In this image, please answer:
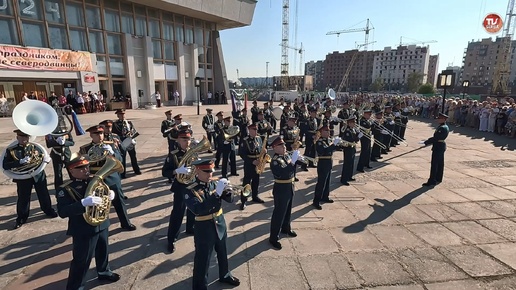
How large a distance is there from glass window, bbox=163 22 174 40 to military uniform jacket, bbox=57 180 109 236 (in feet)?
99.7

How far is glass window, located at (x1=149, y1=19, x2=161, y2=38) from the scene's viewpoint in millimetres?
29167

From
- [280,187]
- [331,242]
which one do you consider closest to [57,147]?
[280,187]

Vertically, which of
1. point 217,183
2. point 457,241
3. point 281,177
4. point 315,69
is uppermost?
point 315,69

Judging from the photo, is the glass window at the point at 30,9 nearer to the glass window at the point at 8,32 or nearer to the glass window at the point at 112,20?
the glass window at the point at 8,32

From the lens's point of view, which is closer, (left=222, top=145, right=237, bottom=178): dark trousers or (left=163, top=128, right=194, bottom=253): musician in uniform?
(left=163, top=128, right=194, bottom=253): musician in uniform

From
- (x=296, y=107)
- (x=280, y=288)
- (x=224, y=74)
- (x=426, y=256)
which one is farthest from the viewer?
(x=224, y=74)

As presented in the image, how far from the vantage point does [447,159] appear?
39.0ft

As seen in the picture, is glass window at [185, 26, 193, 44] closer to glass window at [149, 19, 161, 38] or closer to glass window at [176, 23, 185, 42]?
glass window at [176, 23, 185, 42]

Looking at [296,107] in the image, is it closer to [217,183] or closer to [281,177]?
[281,177]

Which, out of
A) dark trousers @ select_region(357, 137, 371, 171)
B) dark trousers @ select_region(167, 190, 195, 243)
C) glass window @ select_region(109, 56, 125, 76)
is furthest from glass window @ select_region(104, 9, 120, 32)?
dark trousers @ select_region(167, 190, 195, 243)

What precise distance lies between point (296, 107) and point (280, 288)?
39.0ft

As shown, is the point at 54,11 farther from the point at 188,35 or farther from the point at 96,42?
the point at 188,35

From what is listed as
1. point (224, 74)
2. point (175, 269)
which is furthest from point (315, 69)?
point (175, 269)

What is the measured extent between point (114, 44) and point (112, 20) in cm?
216
